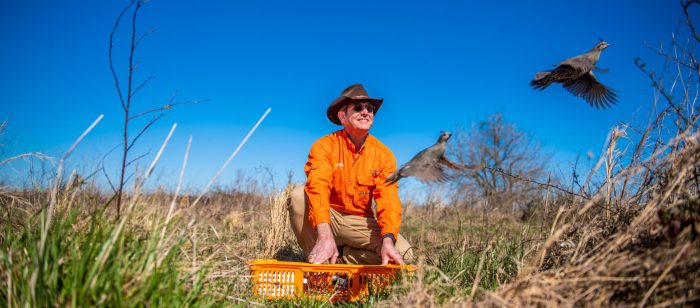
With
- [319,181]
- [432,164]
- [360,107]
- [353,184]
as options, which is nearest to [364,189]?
Result: [353,184]

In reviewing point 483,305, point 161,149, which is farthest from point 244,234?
point 483,305

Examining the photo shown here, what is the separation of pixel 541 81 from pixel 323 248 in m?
2.14

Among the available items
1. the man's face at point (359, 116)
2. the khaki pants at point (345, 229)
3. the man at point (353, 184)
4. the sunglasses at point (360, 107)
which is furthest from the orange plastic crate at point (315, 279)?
the sunglasses at point (360, 107)

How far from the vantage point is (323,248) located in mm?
3857

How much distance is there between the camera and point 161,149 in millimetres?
2254

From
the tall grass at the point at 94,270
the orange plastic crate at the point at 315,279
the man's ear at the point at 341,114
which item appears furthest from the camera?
the man's ear at the point at 341,114

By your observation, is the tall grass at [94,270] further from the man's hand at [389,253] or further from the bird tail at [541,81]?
the bird tail at [541,81]

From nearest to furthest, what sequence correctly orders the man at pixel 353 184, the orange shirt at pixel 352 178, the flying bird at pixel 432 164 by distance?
1. the flying bird at pixel 432 164
2. the orange shirt at pixel 352 178
3. the man at pixel 353 184

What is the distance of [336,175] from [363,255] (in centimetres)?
93

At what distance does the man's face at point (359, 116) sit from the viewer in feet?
14.9

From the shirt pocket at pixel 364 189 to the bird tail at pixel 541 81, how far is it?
167 cm

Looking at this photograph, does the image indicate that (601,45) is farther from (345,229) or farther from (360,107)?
(345,229)

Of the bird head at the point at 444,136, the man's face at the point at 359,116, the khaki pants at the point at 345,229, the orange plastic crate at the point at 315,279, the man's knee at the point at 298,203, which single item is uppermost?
the man's face at the point at 359,116

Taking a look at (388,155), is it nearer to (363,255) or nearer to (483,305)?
(363,255)
